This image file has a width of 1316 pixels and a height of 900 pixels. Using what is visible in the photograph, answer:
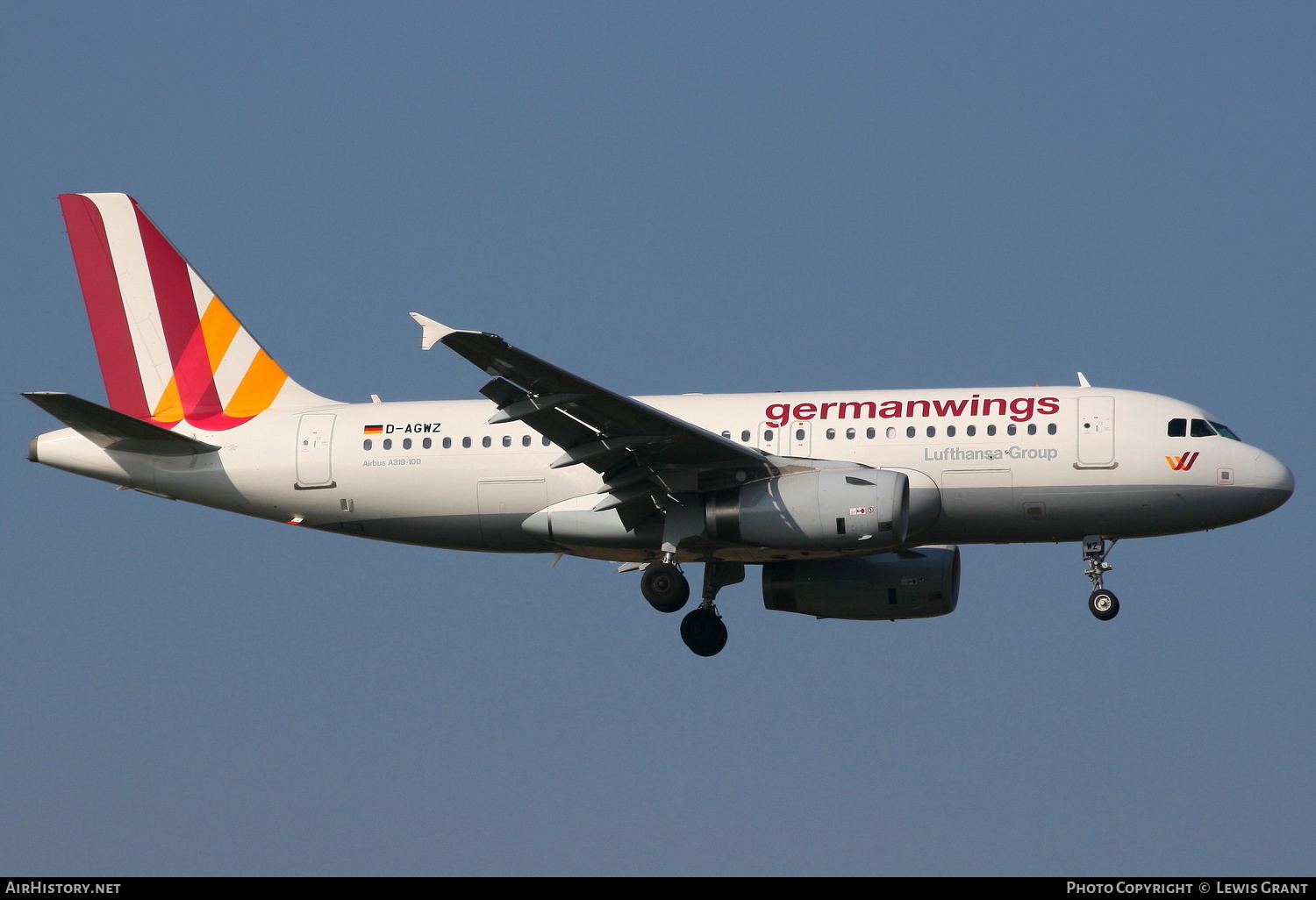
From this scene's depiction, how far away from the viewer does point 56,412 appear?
114 ft

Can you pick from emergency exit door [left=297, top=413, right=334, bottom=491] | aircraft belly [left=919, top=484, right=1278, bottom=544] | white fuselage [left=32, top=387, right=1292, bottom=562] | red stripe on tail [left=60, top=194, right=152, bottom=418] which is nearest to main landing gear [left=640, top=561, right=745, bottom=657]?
white fuselage [left=32, top=387, right=1292, bottom=562]

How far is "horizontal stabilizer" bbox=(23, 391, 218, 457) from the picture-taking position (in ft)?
115

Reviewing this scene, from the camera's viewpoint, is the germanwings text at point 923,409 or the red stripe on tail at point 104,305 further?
the red stripe on tail at point 104,305

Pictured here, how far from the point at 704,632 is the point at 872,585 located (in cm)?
384

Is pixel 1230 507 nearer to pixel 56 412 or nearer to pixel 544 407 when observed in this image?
pixel 544 407

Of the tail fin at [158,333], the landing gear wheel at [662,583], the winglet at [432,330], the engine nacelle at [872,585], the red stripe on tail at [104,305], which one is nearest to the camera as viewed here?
the winglet at [432,330]

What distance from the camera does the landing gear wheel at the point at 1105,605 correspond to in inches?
1388

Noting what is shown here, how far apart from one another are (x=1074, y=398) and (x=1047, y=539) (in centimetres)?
289

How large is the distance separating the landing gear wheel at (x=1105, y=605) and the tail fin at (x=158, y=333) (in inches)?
689

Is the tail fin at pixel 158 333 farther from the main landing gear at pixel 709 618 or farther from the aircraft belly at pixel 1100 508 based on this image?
the aircraft belly at pixel 1100 508

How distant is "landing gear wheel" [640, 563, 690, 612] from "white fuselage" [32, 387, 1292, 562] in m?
0.53

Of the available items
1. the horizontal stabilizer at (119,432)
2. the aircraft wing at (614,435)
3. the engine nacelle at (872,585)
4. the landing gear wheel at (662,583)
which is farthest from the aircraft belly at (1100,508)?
the horizontal stabilizer at (119,432)

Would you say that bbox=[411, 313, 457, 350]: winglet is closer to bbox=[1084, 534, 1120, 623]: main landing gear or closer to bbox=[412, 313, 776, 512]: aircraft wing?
bbox=[412, 313, 776, 512]: aircraft wing

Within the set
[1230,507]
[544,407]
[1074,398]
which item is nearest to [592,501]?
[544,407]
